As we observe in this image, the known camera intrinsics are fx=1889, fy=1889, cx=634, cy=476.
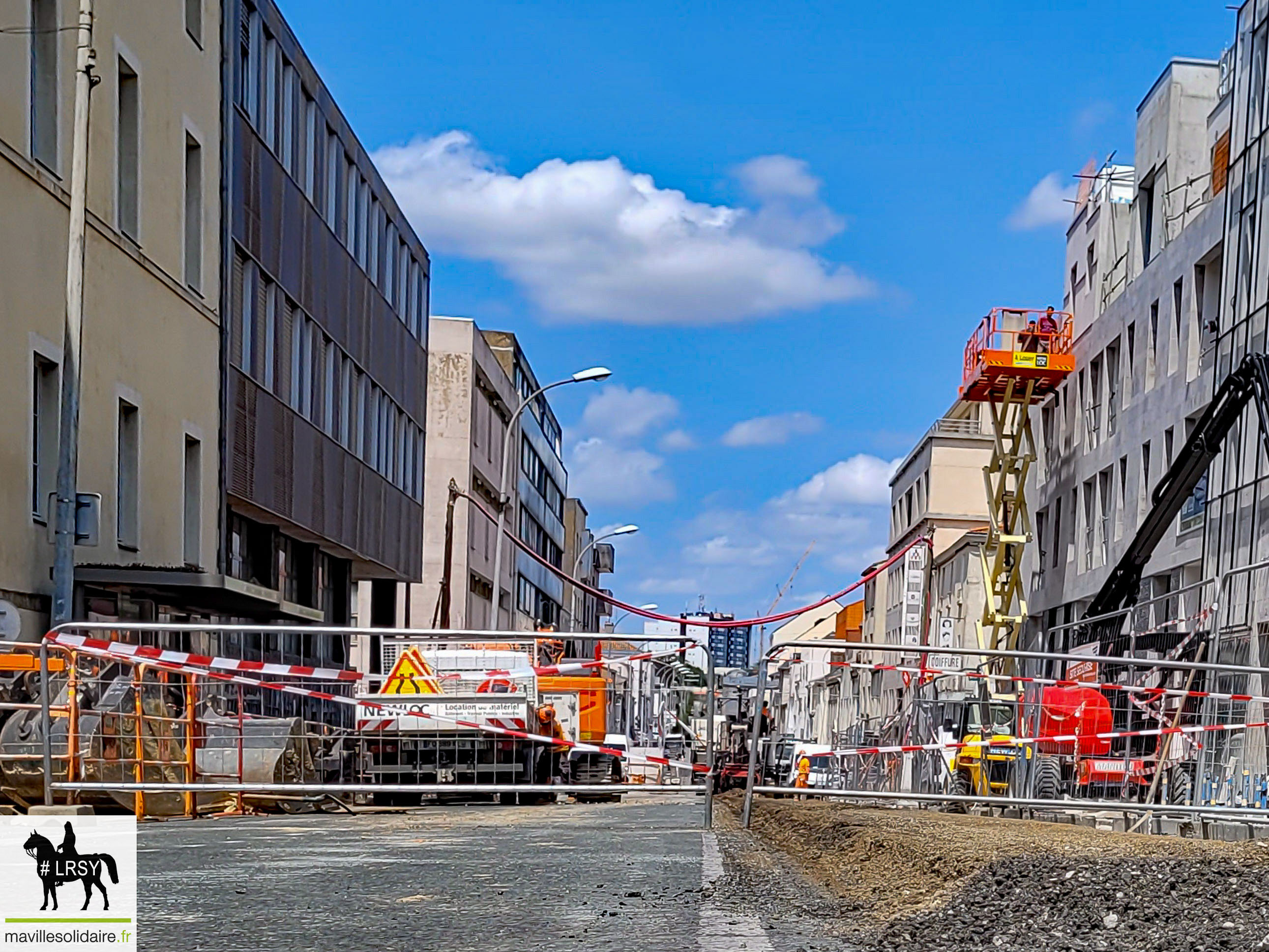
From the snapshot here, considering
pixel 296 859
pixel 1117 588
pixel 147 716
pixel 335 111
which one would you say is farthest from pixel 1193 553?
pixel 296 859

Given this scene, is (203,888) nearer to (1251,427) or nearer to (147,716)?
(147,716)

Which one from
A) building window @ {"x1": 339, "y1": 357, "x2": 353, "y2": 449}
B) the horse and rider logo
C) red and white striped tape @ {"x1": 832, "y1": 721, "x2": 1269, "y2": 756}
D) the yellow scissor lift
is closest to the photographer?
the horse and rider logo

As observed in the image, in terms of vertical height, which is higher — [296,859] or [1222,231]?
[1222,231]

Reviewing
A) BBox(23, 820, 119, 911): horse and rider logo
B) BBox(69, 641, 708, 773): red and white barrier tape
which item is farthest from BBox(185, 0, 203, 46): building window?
BBox(23, 820, 119, 911): horse and rider logo

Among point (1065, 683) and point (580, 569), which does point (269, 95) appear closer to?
point (1065, 683)

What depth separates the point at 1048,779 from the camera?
54.3ft

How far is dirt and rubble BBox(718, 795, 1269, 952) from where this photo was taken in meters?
6.49

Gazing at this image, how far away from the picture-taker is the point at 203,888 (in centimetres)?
824

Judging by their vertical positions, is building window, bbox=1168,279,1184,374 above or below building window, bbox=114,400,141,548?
above

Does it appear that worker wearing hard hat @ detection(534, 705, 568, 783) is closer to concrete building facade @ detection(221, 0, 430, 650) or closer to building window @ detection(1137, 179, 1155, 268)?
concrete building facade @ detection(221, 0, 430, 650)

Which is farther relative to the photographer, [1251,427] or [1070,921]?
[1251,427]

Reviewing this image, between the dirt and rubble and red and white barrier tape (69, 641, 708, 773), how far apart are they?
3059 millimetres

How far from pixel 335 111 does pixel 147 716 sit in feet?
84.6

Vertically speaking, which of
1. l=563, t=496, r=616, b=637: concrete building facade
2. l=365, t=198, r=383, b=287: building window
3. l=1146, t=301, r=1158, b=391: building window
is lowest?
l=563, t=496, r=616, b=637: concrete building facade
